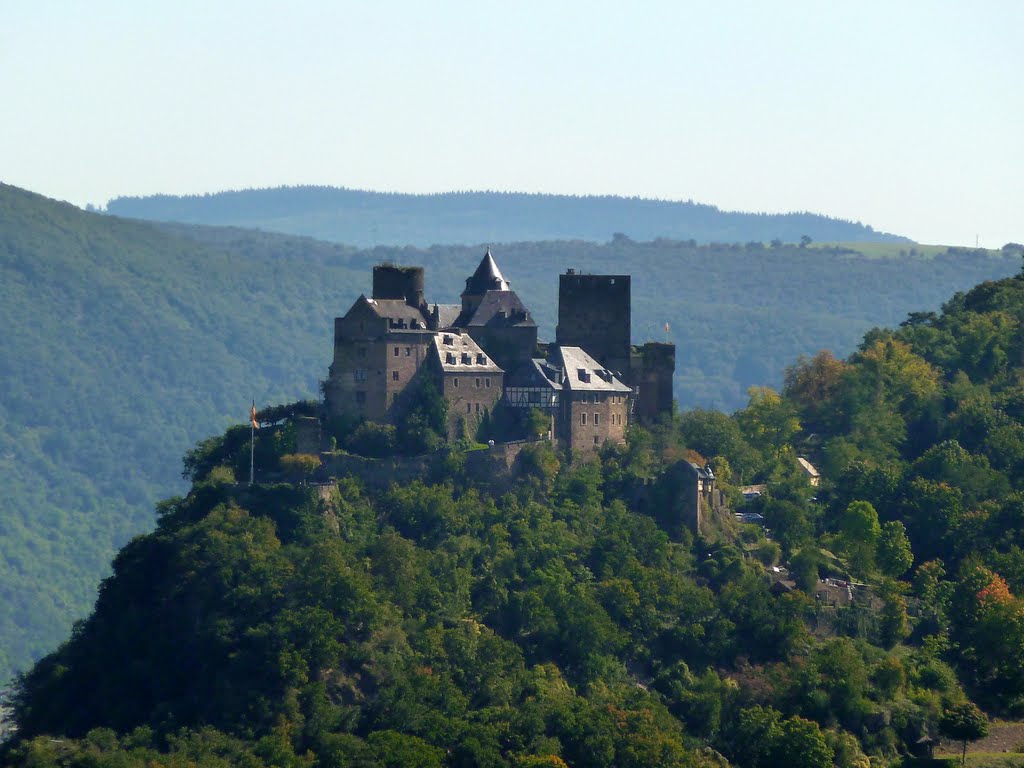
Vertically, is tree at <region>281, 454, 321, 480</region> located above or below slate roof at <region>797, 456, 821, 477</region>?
above

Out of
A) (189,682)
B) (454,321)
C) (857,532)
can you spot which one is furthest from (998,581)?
(189,682)

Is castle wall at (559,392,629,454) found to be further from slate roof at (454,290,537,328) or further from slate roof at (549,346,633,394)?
slate roof at (454,290,537,328)

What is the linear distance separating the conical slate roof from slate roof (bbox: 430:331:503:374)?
4748mm

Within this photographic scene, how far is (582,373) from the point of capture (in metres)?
126

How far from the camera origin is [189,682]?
113 meters

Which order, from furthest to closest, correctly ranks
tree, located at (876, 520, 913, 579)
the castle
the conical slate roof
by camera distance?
the conical slate roof → tree, located at (876, 520, 913, 579) → the castle

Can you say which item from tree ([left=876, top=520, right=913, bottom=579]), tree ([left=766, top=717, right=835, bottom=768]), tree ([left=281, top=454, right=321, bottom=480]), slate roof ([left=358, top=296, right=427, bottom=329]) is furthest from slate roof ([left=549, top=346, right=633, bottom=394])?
tree ([left=766, top=717, right=835, bottom=768])

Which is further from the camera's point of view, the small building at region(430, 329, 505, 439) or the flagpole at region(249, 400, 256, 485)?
the small building at region(430, 329, 505, 439)

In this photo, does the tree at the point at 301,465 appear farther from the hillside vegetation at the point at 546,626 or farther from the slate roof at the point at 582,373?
the slate roof at the point at 582,373

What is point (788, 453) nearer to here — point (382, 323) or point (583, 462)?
point (583, 462)

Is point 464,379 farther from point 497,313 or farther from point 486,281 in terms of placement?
point 486,281

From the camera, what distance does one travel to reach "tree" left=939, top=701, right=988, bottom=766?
111 meters

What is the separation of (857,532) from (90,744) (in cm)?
3840

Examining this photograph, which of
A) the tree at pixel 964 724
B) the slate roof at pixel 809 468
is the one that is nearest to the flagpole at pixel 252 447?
the slate roof at pixel 809 468
